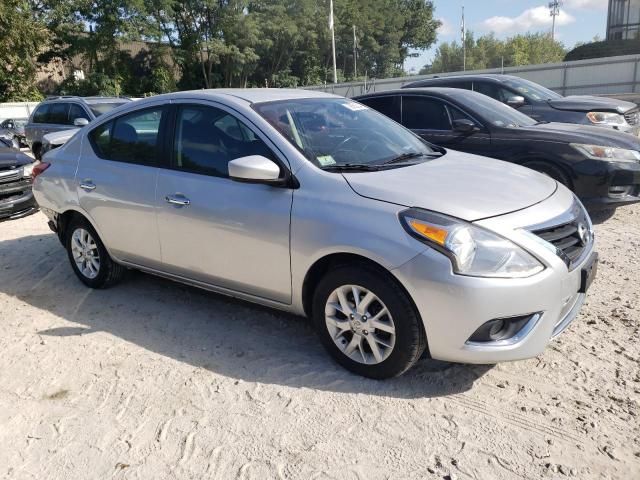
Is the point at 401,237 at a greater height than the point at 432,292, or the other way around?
the point at 401,237

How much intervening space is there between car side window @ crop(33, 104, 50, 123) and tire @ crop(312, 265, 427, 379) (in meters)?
11.4

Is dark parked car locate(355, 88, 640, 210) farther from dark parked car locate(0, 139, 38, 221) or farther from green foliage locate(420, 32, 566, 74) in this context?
green foliage locate(420, 32, 566, 74)

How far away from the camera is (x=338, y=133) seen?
Answer: 3.88 meters

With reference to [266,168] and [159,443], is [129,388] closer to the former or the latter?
[159,443]

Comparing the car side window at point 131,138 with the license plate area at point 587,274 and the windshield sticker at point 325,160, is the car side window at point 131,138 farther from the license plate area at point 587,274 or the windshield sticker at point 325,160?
the license plate area at point 587,274

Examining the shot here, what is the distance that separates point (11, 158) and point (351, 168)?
22.3ft

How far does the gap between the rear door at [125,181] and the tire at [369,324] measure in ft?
5.25

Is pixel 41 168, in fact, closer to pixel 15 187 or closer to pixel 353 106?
pixel 353 106

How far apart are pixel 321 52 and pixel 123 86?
21683 millimetres

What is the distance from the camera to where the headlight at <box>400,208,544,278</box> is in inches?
111

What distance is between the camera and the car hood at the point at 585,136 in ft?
20.3

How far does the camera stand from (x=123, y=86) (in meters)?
40.9

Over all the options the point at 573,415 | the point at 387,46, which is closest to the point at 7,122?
the point at 573,415

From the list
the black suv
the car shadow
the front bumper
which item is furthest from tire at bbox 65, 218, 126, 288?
the black suv
